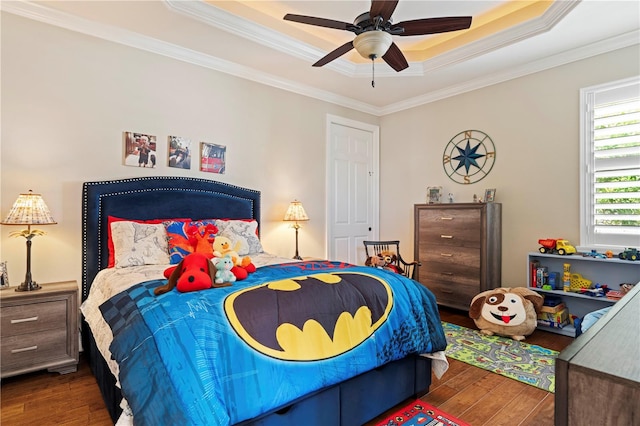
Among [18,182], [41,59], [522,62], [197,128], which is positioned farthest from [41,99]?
[522,62]

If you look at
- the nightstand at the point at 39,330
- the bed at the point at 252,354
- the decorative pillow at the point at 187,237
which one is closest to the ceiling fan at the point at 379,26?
the bed at the point at 252,354

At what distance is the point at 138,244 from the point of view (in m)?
2.66

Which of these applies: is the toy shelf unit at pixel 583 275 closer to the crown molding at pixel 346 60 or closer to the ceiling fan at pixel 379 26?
the crown molding at pixel 346 60

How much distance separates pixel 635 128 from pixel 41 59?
204 inches

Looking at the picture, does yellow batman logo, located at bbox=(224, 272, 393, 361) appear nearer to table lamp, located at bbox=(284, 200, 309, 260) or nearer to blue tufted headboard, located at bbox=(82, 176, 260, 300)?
blue tufted headboard, located at bbox=(82, 176, 260, 300)

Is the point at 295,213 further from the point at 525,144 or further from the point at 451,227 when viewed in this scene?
the point at 525,144

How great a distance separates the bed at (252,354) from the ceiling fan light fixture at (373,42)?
151cm

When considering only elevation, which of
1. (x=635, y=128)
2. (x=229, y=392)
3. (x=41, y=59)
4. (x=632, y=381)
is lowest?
(x=229, y=392)

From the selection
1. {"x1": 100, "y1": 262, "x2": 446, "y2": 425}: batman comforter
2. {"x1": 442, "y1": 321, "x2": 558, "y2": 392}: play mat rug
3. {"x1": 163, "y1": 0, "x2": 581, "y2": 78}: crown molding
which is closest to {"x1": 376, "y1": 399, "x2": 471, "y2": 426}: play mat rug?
{"x1": 100, "y1": 262, "x2": 446, "y2": 425}: batman comforter

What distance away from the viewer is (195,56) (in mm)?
3414

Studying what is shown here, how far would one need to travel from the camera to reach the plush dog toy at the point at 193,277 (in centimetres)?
174

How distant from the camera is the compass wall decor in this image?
4.02 meters

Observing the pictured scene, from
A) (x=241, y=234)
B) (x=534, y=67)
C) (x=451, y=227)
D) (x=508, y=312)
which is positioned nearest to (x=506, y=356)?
(x=508, y=312)

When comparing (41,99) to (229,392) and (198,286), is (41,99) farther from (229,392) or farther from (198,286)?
(229,392)
